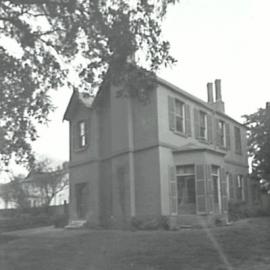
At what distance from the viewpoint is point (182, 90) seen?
25.0m

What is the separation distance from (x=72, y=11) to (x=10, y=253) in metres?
7.28

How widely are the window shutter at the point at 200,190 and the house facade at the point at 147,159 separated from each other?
4cm

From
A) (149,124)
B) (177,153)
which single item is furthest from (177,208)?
(149,124)

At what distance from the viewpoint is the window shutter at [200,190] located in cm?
2156

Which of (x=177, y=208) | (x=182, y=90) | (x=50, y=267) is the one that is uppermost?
(x=182, y=90)

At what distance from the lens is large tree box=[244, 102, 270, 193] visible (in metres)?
27.1

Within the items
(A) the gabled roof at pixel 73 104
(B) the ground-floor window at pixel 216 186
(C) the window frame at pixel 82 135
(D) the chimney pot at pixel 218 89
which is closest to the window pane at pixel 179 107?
(B) the ground-floor window at pixel 216 186

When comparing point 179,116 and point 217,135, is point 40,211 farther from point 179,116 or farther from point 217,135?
point 179,116

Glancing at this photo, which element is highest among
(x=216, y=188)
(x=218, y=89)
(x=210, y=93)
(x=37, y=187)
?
(x=218, y=89)

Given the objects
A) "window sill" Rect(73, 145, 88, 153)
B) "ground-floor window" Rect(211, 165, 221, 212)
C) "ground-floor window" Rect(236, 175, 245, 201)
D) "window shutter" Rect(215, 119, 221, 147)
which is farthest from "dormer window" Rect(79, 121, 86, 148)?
"ground-floor window" Rect(236, 175, 245, 201)

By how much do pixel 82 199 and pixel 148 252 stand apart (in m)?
14.5

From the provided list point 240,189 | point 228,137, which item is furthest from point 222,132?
point 240,189

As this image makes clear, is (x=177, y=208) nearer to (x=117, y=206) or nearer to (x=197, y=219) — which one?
(x=197, y=219)

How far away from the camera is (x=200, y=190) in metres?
21.8
